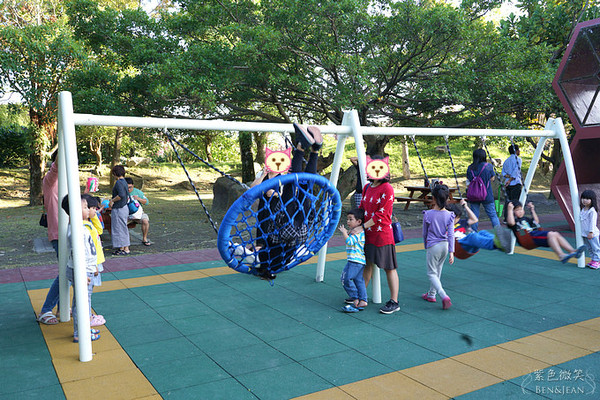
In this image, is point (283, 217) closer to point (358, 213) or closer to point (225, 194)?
point (358, 213)

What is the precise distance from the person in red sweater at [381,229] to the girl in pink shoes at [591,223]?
388 centimetres

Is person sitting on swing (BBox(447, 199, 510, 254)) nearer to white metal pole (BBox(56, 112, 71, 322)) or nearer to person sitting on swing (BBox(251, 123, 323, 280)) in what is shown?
person sitting on swing (BBox(251, 123, 323, 280))

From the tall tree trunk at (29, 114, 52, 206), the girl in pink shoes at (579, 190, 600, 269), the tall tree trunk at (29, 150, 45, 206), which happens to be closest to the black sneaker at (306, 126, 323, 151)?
the girl in pink shoes at (579, 190, 600, 269)

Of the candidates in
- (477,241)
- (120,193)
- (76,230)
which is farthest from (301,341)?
(120,193)

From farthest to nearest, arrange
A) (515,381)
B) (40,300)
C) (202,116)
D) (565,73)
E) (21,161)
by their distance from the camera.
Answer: (21,161) < (202,116) < (565,73) < (40,300) < (515,381)

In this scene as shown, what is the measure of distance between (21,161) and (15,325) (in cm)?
2217

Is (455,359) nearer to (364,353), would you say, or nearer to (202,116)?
(364,353)

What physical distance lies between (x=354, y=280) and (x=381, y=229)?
669 millimetres

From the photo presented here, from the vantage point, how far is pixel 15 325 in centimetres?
498

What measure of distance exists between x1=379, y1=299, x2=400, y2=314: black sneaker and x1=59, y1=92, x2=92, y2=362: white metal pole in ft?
9.65

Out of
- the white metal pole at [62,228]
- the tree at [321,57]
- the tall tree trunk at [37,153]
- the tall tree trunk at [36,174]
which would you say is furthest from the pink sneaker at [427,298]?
the tall tree trunk at [36,174]

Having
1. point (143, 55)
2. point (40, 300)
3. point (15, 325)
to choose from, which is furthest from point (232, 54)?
point (15, 325)

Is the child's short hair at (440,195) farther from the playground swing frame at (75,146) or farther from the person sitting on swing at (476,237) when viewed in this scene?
the playground swing frame at (75,146)

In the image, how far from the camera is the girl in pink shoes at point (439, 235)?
5.55m
